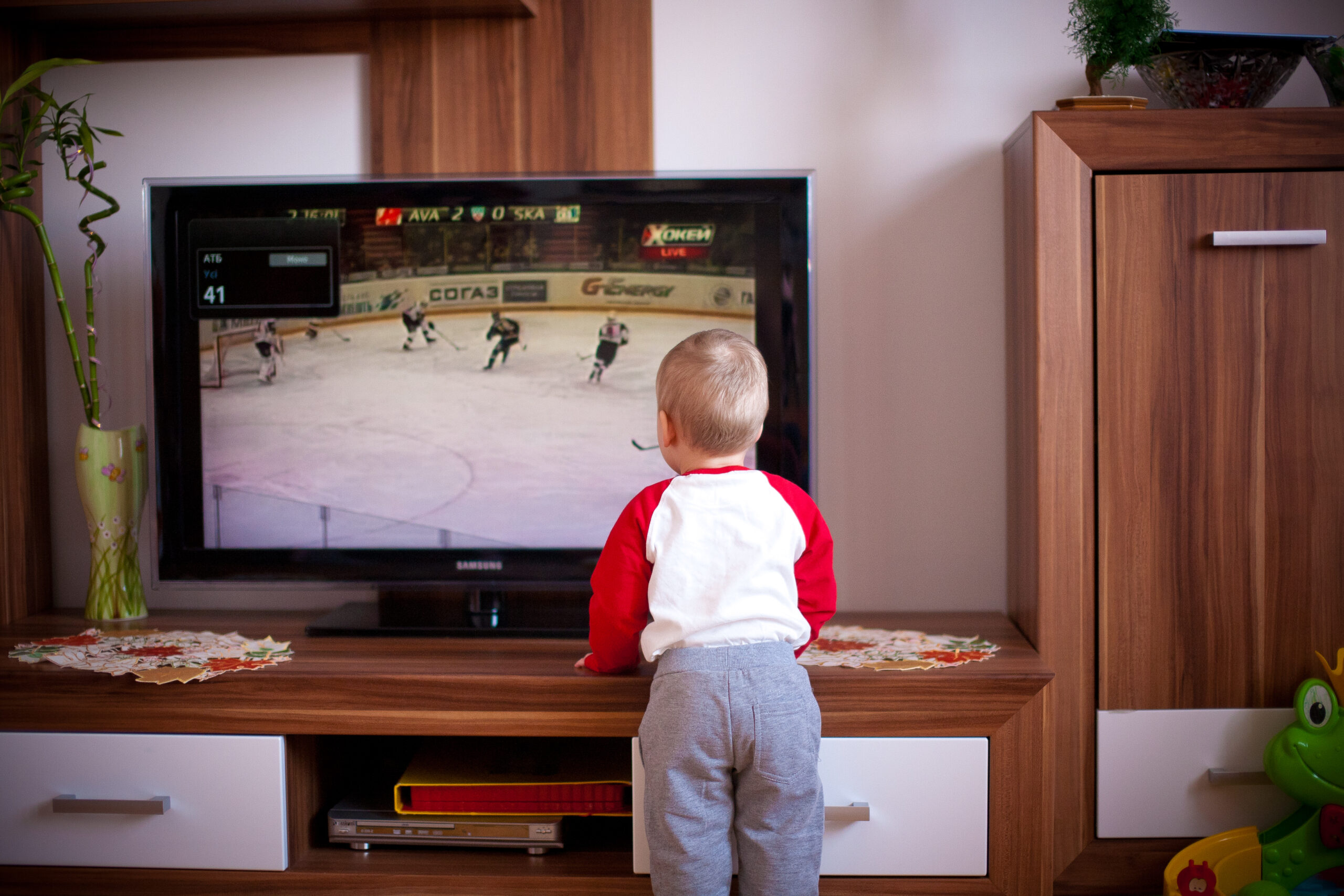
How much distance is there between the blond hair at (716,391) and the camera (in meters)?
1.37

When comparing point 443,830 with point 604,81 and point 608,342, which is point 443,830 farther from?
point 604,81

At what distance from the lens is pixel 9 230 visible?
2016 millimetres

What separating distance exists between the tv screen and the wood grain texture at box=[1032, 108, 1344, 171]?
51cm

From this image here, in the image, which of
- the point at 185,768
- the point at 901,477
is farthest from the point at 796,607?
the point at 185,768

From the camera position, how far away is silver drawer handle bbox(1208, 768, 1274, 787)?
64.7 inches

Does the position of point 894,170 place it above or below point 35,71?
below

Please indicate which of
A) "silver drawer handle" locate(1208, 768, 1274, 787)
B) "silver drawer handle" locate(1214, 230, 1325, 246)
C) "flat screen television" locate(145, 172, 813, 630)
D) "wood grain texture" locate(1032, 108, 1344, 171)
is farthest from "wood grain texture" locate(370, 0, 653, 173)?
"silver drawer handle" locate(1208, 768, 1274, 787)

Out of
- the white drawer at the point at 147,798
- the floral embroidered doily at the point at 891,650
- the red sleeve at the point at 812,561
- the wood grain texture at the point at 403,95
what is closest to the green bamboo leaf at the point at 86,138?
the wood grain texture at the point at 403,95

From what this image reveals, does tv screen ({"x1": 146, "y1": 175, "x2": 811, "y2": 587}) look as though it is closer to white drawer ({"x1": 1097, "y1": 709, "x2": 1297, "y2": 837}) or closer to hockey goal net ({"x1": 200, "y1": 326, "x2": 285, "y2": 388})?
hockey goal net ({"x1": 200, "y1": 326, "x2": 285, "y2": 388})

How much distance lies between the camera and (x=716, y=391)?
4.48 feet

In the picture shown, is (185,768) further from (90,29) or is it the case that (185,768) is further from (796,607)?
(90,29)

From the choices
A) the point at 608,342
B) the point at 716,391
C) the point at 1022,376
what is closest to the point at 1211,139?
the point at 1022,376

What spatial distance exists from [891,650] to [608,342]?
76cm

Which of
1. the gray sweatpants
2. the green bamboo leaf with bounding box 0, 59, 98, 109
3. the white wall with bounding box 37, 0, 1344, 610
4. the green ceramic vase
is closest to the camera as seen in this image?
the gray sweatpants
